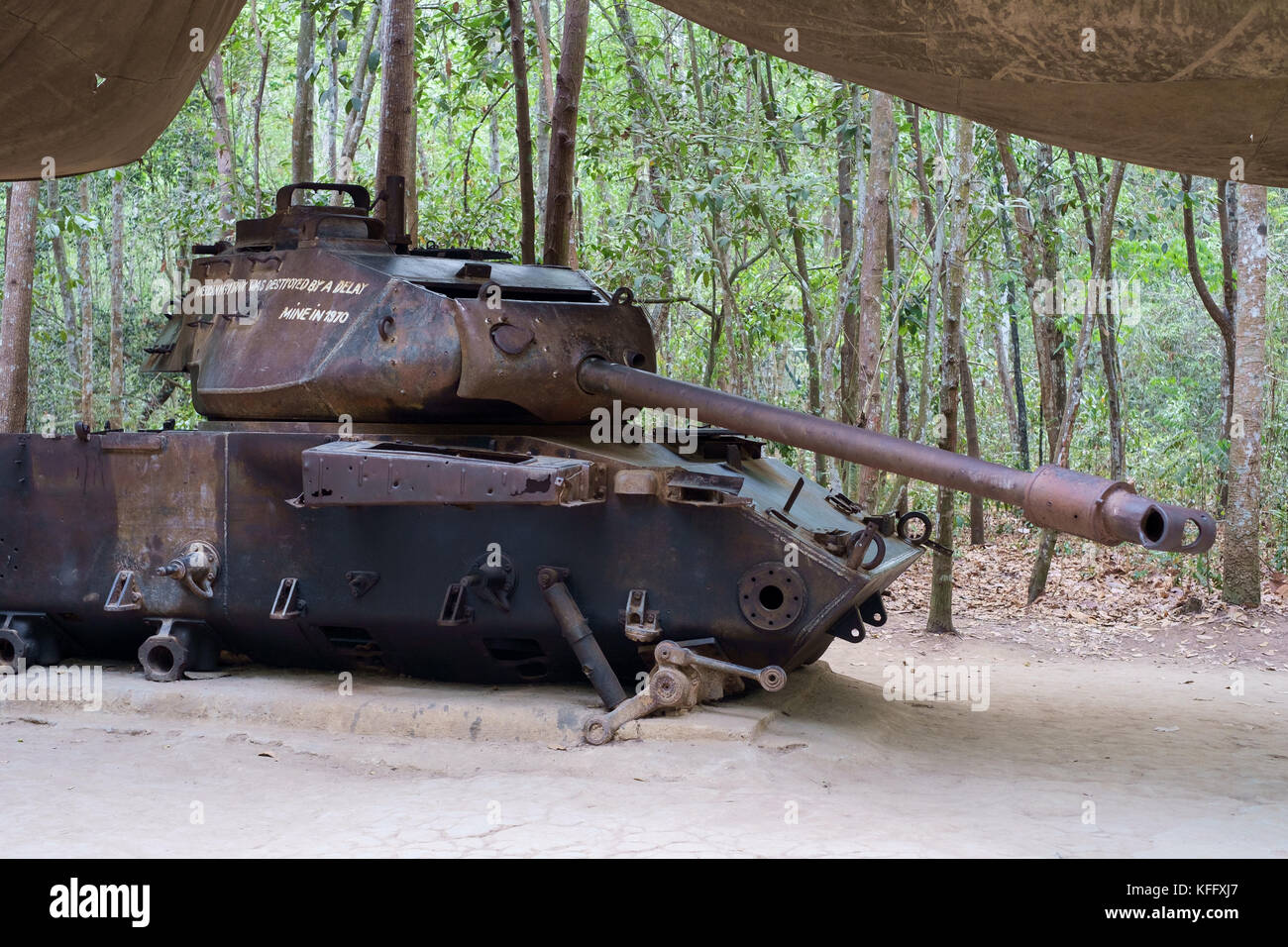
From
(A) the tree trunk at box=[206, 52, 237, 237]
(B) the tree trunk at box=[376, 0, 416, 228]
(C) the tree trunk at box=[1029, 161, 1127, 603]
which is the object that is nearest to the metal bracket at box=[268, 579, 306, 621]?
(B) the tree trunk at box=[376, 0, 416, 228]

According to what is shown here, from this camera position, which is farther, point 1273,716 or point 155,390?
point 155,390

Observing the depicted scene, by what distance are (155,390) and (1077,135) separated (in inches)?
461

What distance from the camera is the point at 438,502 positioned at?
5777 millimetres

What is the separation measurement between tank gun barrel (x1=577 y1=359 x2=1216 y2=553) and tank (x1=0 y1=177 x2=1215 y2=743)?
0.8 inches

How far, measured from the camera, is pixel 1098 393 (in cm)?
1656

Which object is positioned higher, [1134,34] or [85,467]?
[1134,34]

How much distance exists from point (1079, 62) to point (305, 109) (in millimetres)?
8654

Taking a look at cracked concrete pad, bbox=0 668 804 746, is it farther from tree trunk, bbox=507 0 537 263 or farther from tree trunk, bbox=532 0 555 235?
tree trunk, bbox=532 0 555 235

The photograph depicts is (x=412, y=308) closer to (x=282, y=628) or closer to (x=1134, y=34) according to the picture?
(x=282, y=628)

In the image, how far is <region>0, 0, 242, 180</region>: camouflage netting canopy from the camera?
216 inches

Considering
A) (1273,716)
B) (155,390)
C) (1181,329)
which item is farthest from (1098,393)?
(155,390)

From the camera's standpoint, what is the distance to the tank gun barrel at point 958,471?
474cm

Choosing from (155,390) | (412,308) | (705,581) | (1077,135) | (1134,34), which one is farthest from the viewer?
(155,390)

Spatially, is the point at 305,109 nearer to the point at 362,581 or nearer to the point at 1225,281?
the point at 362,581
